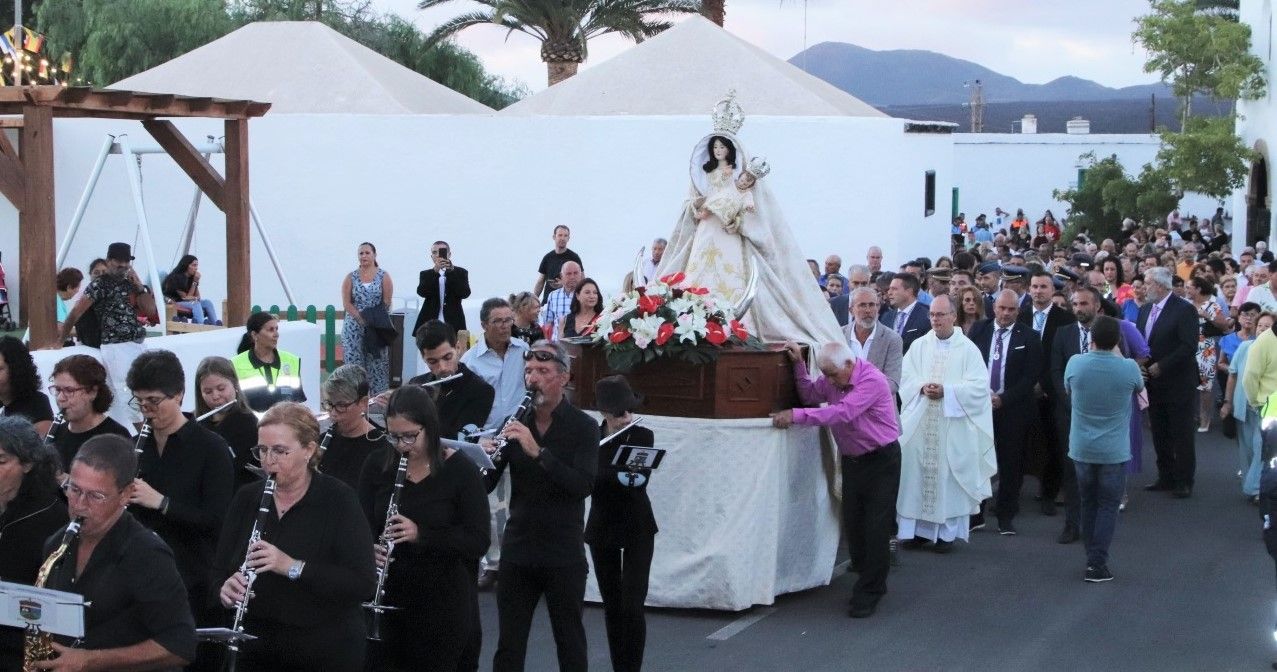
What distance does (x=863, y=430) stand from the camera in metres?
9.32

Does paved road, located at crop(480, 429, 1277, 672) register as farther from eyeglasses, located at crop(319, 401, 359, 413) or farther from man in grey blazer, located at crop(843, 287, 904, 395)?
eyeglasses, located at crop(319, 401, 359, 413)

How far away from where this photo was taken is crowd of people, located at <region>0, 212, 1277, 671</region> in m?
5.15

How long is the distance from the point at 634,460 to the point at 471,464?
4.98 ft

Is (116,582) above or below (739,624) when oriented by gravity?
above

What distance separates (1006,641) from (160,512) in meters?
4.93

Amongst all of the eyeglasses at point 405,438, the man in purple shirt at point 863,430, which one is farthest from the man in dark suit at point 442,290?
the eyeglasses at point 405,438

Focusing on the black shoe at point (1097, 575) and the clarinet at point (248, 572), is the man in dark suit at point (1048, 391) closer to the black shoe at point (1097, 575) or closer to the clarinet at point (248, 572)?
the black shoe at point (1097, 575)

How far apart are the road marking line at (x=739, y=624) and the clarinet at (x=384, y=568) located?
3.32 metres

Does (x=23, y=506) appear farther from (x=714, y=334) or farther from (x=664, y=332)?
(x=714, y=334)

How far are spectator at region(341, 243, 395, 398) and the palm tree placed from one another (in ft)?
Result: 53.8

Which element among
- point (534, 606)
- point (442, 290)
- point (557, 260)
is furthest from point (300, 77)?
point (534, 606)

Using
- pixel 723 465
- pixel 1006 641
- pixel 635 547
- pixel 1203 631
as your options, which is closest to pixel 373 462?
pixel 635 547

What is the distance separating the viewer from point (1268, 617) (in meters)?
9.38

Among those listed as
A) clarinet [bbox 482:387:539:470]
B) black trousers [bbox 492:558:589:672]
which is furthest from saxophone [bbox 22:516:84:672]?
black trousers [bbox 492:558:589:672]
